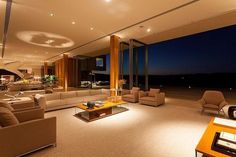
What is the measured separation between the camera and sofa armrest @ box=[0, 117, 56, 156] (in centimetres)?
198

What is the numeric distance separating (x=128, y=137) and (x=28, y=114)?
2.34m

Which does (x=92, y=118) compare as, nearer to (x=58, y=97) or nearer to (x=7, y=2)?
(x=58, y=97)

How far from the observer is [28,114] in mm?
2865

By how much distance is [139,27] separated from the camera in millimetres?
6082

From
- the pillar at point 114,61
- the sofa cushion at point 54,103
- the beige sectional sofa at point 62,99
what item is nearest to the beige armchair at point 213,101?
the pillar at point 114,61

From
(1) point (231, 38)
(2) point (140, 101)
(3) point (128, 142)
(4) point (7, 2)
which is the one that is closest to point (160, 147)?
(3) point (128, 142)

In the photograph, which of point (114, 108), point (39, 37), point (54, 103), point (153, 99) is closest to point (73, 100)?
point (54, 103)

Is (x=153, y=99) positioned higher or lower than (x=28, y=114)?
lower

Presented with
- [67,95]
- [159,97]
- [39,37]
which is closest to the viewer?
[67,95]

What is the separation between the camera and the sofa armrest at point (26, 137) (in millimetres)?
1982

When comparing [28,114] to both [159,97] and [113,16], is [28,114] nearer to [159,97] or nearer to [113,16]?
[113,16]

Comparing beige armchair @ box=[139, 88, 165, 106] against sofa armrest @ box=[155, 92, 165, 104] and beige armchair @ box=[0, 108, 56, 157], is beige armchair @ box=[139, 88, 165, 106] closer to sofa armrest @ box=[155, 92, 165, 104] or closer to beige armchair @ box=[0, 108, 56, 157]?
sofa armrest @ box=[155, 92, 165, 104]

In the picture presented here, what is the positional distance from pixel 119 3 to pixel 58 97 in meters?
4.44

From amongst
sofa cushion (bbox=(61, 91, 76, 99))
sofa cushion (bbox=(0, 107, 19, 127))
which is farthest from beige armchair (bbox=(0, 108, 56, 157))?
sofa cushion (bbox=(61, 91, 76, 99))
